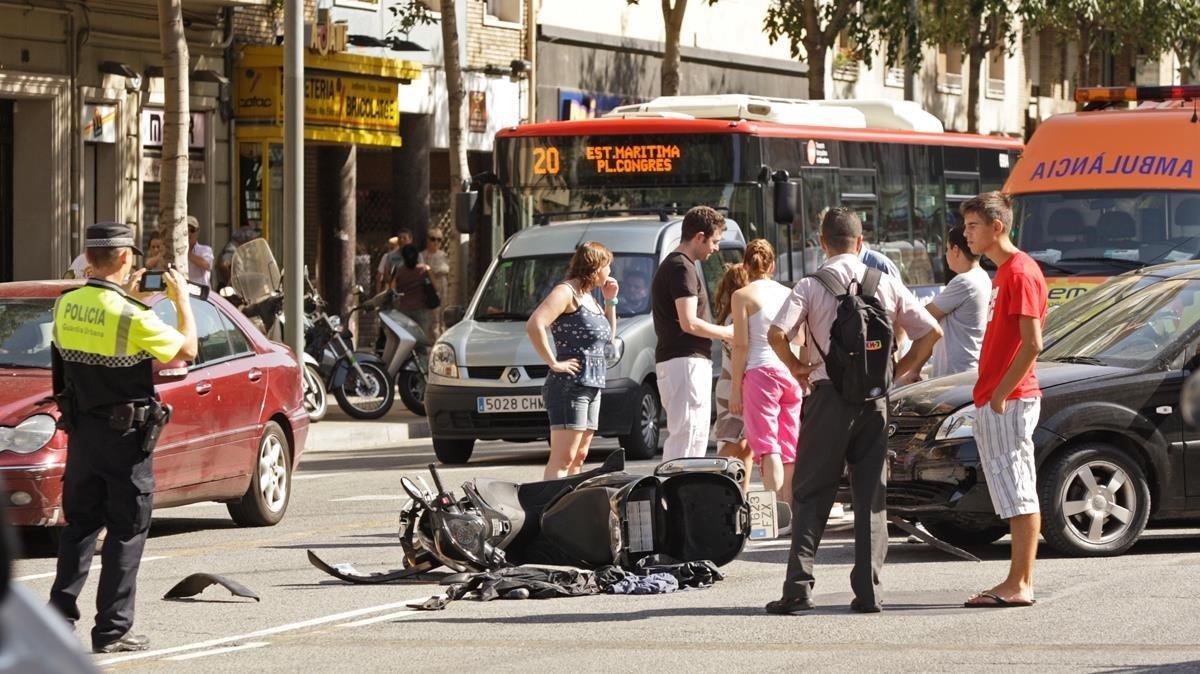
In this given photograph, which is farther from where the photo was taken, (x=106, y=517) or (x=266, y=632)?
(x=266, y=632)

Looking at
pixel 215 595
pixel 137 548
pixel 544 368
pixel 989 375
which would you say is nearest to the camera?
pixel 137 548

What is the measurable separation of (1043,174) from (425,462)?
216 inches

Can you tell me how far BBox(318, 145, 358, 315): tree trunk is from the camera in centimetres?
2852

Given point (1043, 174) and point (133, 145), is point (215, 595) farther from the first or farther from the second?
point (133, 145)

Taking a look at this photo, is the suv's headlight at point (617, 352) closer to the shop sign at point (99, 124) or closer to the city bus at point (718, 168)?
the city bus at point (718, 168)

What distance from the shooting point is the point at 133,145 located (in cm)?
2423

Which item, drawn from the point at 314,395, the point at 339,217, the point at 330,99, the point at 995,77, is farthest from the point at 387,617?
the point at 995,77

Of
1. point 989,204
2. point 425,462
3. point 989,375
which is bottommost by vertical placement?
point 425,462

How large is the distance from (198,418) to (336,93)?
15.5m

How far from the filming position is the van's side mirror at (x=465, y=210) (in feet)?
64.4

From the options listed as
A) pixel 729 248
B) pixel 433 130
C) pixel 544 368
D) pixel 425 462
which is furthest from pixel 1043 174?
pixel 433 130

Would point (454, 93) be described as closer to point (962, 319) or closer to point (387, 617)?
point (962, 319)

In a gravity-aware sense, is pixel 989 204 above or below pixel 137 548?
above

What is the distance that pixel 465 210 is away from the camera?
1962 cm
